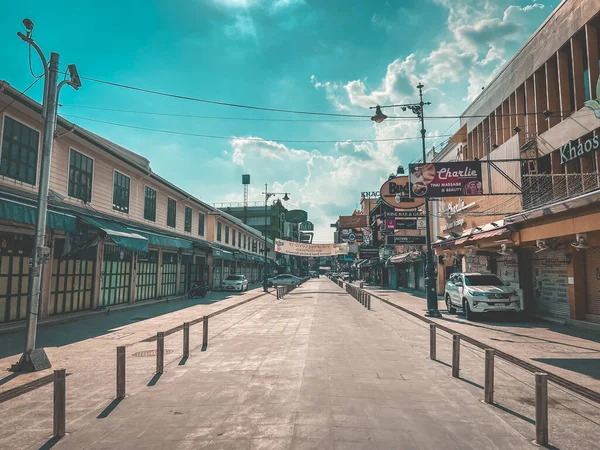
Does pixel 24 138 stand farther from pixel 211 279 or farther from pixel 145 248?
pixel 211 279

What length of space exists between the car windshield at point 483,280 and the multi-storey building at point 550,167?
1.40 m

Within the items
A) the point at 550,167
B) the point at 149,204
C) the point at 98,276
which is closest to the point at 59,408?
the point at 98,276

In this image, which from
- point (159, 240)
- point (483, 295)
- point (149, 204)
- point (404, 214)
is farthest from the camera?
point (404, 214)

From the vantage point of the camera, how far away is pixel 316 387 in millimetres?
7188

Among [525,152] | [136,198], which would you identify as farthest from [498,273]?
[136,198]

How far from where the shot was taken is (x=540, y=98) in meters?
17.1

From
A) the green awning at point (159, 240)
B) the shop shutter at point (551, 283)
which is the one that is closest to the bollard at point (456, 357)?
the shop shutter at point (551, 283)

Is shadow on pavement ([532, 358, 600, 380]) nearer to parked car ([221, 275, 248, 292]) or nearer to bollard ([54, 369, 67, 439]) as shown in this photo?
bollard ([54, 369, 67, 439])

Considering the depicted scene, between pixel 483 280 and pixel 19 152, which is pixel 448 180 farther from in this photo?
pixel 19 152

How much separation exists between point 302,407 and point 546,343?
9117mm

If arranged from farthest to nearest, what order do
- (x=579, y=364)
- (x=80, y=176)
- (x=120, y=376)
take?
(x=80, y=176), (x=579, y=364), (x=120, y=376)

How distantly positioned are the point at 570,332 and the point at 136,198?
67.9 feet

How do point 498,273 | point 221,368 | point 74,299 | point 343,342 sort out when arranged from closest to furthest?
point 221,368, point 343,342, point 74,299, point 498,273

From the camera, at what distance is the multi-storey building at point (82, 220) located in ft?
44.0
